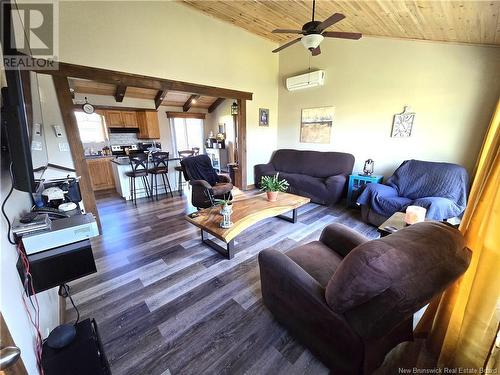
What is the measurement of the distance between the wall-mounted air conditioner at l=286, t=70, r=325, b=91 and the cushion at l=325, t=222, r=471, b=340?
3967 mm

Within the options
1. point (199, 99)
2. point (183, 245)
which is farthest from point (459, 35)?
point (199, 99)

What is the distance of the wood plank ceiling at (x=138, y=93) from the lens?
483 centimetres

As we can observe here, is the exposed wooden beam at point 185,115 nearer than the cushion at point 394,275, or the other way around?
the cushion at point 394,275

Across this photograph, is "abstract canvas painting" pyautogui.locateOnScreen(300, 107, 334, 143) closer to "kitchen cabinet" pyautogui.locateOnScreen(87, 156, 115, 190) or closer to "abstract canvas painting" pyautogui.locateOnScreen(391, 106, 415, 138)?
"abstract canvas painting" pyautogui.locateOnScreen(391, 106, 415, 138)

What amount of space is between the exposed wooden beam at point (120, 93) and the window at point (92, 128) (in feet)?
2.37

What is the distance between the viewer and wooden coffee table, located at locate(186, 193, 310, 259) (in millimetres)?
2173

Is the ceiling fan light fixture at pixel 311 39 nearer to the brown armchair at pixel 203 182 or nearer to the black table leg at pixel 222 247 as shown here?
the brown armchair at pixel 203 182

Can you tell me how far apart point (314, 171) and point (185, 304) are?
3.60 metres

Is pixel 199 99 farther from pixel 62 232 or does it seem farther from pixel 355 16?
pixel 62 232

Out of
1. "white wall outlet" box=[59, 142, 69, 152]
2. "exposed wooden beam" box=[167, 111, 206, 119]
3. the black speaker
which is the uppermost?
"exposed wooden beam" box=[167, 111, 206, 119]

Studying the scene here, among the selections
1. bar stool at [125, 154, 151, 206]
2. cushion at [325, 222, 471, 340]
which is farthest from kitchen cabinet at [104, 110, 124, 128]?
cushion at [325, 222, 471, 340]

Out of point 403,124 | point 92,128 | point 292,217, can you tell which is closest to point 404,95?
point 403,124

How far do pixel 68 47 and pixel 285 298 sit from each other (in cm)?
379

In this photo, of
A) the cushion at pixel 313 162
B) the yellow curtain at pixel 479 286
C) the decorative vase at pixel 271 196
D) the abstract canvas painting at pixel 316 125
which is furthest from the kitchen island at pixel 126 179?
the yellow curtain at pixel 479 286
